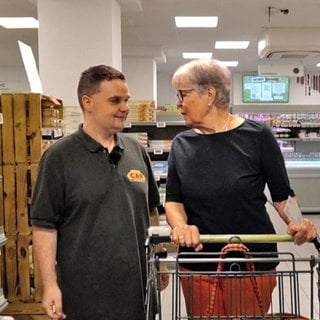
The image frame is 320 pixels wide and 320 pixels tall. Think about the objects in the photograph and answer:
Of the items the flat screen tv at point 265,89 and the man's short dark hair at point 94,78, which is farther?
the flat screen tv at point 265,89

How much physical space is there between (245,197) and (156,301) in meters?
0.52

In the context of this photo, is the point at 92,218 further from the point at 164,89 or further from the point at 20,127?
the point at 164,89

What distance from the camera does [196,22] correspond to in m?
7.18

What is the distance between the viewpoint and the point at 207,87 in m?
1.79

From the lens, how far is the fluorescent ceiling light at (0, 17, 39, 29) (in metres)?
7.02

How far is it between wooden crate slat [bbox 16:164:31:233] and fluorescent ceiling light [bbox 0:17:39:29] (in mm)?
4176

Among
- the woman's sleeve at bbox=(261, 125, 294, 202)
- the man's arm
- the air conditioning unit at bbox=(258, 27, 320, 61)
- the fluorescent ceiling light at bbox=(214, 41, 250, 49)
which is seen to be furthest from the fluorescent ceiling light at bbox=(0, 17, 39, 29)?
the woman's sleeve at bbox=(261, 125, 294, 202)

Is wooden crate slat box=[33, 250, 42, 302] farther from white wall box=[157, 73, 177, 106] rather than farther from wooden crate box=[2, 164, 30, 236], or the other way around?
white wall box=[157, 73, 177, 106]

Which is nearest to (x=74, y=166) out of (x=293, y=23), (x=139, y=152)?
(x=139, y=152)

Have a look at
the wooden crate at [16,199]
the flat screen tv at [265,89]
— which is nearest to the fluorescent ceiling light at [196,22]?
the wooden crate at [16,199]

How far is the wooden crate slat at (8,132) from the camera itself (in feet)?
11.6

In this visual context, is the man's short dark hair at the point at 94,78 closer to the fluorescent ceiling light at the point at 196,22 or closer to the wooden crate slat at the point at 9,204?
the wooden crate slat at the point at 9,204

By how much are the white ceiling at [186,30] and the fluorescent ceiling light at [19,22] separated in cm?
27

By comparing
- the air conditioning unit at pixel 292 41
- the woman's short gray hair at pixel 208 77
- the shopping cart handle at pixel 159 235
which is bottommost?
the shopping cart handle at pixel 159 235
